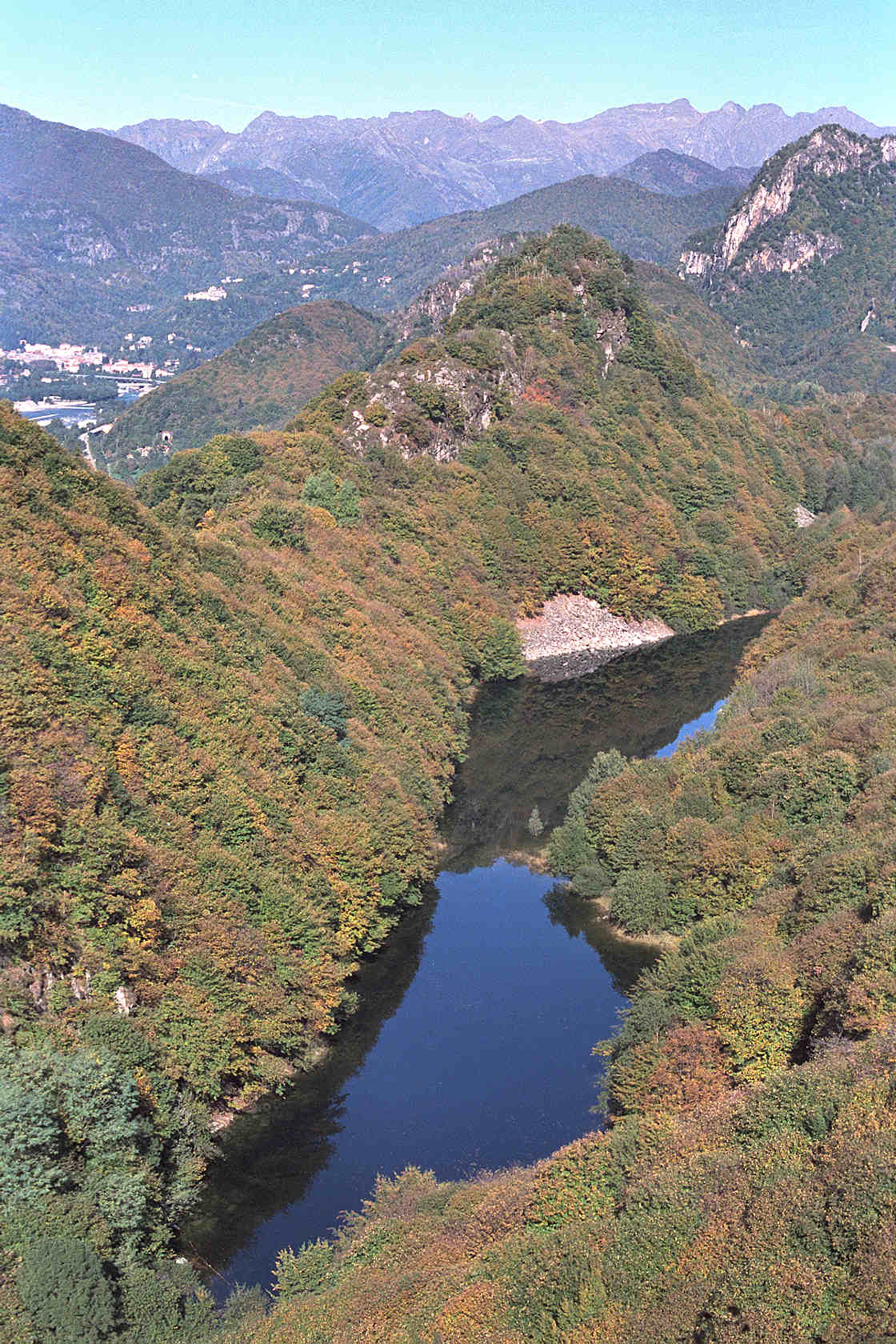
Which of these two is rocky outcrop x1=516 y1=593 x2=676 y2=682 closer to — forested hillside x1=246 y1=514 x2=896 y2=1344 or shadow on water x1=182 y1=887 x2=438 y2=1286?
forested hillside x1=246 y1=514 x2=896 y2=1344

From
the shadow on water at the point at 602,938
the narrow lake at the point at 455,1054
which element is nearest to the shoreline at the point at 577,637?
the narrow lake at the point at 455,1054

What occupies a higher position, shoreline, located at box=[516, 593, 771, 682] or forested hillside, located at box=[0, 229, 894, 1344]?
forested hillside, located at box=[0, 229, 894, 1344]

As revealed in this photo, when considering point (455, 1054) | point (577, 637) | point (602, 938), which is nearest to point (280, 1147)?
point (455, 1054)

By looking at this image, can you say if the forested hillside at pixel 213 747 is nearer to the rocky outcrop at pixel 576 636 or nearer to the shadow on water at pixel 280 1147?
the shadow on water at pixel 280 1147

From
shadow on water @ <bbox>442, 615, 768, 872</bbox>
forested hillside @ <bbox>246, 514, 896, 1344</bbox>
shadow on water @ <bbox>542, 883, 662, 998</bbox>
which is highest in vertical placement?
forested hillside @ <bbox>246, 514, 896, 1344</bbox>

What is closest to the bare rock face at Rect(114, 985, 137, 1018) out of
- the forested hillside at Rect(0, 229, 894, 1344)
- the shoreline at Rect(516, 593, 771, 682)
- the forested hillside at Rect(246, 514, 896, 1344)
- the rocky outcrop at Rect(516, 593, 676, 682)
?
the forested hillside at Rect(0, 229, 894, 1344)

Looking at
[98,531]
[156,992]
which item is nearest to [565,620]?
[98,531]

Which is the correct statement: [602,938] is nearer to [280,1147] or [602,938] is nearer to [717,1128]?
[280,1147]
